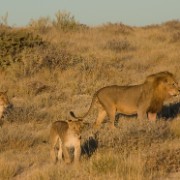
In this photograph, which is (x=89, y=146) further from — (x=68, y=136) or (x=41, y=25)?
(x=41, y=25)

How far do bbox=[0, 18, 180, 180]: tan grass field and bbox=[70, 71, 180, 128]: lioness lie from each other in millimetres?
307

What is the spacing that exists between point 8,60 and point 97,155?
36.6 feet

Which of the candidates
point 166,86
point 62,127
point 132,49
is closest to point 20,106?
point 166,86

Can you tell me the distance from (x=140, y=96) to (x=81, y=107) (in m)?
3.46

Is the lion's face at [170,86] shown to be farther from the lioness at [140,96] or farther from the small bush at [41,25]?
the small bush at [41,25]

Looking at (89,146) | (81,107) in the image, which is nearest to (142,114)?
(89,146)

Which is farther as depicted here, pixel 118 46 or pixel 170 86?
pixel 118 46

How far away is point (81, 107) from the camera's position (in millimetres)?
14617

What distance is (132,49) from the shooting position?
2723 centimetres

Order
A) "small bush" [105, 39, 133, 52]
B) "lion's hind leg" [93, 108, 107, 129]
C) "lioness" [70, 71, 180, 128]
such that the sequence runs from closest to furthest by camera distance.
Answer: "lioness" [70, 71, 180, 128], "lion's hind leg" [93, 108, 107, 129], "small bush" [105, 39, 133, 52]

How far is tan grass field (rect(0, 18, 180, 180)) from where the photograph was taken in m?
8.30

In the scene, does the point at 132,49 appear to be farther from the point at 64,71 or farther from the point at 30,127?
the point at 30,127

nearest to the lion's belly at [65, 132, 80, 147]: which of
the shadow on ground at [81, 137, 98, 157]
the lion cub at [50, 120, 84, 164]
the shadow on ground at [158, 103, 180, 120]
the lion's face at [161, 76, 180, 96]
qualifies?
the lion cub at [50, 120, 84, 164]

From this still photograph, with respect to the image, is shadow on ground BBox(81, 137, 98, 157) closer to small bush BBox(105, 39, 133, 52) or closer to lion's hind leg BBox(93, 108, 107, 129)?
lion's hind leg BBox(93, 108, 107, 129)
